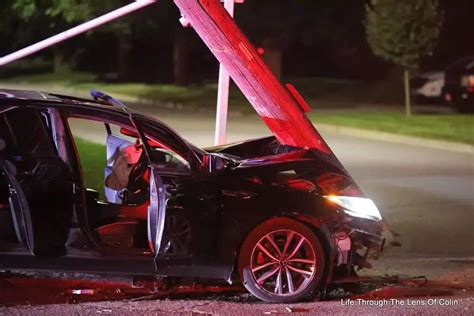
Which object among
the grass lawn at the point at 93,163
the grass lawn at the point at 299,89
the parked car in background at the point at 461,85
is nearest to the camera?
the grass lawn at the point at 93,163

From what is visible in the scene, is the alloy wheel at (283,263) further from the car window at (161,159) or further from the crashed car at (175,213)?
the car window at (161,159)

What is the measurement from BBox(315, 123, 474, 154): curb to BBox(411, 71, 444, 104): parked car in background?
6.90 meters

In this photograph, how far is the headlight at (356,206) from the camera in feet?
22.4

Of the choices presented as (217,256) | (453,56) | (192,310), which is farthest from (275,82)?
(453,56)

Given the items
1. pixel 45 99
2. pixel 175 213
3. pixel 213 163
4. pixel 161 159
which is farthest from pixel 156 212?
pixel 45 99

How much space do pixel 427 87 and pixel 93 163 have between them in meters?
16.5

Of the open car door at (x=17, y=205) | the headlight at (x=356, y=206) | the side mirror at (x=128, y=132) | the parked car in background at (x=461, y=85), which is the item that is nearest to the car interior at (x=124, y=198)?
the side mirror at (x=128, y=132)

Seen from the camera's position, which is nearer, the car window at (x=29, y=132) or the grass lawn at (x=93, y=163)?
the car window at (x=29, y=132)

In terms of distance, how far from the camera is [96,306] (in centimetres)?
624

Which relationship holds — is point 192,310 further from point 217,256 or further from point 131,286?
point 131,286

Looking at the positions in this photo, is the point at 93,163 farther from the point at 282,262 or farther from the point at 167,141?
the point at 282,262

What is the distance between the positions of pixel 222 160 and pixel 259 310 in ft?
3.93

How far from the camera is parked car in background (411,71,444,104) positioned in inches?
1087

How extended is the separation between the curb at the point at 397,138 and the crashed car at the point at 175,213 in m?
11.3
